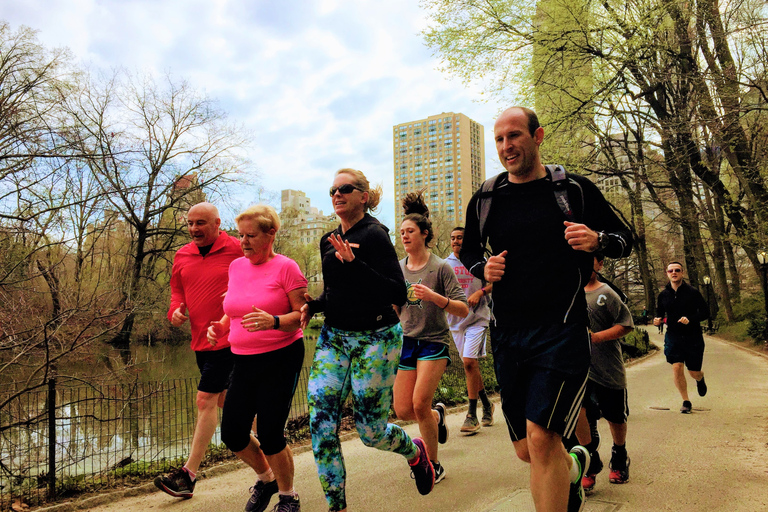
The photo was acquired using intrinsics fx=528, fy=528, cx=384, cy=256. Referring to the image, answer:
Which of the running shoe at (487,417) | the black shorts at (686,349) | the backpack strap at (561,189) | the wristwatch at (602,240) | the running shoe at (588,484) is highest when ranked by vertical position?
the backpack strap at (561,189)

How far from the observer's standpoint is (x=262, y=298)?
365cm

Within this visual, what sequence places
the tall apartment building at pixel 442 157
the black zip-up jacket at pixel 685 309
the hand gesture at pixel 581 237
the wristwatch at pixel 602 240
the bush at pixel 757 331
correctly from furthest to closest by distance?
the tall apartment building at pixel 442 157, the bush at pixel 757 331, the black zip-up jacket at pixel 685 309, the wristwatch at pixel 602 240, the hand gesture at pixel 581 237

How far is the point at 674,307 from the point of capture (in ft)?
27.2

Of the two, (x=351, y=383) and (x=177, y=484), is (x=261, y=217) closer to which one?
(x=351, y=383)

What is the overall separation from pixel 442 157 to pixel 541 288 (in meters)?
89.5

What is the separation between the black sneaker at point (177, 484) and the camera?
4.08 metres

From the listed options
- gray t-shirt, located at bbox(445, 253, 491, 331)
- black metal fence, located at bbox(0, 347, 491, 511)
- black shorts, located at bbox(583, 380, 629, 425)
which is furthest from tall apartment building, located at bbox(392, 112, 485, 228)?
black shorts, located at bbox(583, 380, 629, 425)

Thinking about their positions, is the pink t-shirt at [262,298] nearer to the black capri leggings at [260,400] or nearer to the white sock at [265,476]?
the black capri leggings at [260,400]

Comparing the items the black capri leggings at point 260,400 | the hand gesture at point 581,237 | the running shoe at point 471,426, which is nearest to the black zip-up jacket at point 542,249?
the hand gesture at point 581,237

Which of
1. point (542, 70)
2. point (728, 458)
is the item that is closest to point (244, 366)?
point (728, 458)

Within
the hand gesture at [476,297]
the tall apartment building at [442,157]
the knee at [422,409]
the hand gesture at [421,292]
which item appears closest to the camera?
the hand gesture at [421,292]

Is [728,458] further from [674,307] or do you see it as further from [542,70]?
[542,70]

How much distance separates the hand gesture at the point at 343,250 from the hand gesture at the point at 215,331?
134 cm

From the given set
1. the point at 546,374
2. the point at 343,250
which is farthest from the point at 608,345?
the point at 343,250
